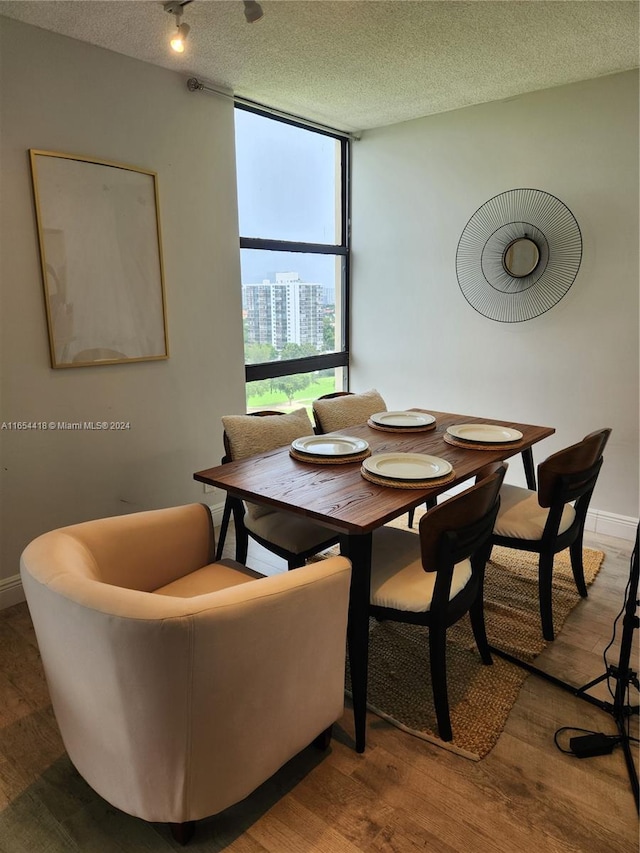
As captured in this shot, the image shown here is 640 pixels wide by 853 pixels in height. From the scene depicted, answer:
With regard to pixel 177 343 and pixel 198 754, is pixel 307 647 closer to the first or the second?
pixel 198 754

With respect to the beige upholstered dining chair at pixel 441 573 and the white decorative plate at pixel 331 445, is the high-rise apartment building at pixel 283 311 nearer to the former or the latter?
the white decorative plate at pixel 331 445

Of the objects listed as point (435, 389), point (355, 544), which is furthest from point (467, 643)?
point (435, 389)

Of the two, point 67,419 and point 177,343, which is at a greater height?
point 177,343

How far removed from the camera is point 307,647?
1388mm

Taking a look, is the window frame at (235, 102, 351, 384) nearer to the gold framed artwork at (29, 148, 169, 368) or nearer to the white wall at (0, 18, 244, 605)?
the white wall at (0, 18, 244, 605)

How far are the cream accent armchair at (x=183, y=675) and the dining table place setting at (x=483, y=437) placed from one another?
1084 mm

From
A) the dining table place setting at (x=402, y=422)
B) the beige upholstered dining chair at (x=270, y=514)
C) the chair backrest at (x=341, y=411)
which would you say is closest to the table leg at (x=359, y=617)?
the beige upholstered dining chair at (x=270, y=514)

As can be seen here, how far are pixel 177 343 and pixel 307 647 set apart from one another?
82.8 inches

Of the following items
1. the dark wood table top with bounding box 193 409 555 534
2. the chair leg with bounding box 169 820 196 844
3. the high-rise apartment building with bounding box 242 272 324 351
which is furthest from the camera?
the high-rise apartment building with bounding box 242 272 324 351

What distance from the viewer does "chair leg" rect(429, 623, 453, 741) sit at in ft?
5.47

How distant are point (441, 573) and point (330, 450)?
0.77 m

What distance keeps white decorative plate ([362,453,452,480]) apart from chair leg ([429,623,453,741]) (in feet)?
1.65

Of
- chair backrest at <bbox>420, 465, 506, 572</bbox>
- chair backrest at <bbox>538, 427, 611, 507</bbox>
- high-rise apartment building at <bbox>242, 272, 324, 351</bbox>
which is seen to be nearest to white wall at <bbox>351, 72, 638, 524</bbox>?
high-rise apartment building at <bbox>242, 272, 324, 351</bbox>

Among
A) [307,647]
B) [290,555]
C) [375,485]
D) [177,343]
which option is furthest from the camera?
[177,343]
